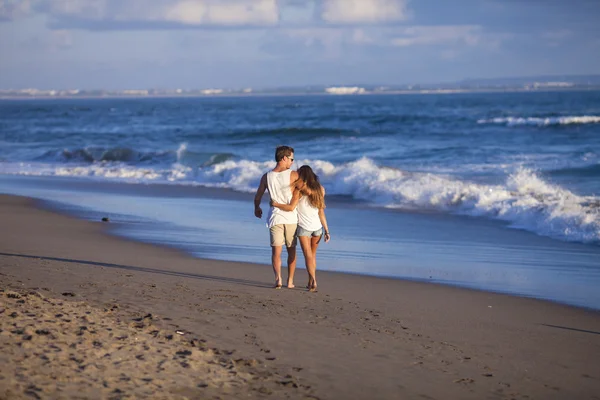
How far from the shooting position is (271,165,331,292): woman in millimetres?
7762

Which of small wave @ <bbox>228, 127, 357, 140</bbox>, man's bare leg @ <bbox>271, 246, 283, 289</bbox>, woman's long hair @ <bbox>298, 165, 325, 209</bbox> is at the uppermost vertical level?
small wave @ <bbox>228, 127, 357, 140</bbox>

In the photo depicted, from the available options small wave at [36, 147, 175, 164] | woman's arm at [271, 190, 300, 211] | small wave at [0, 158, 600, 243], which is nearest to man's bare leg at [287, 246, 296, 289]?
woman's arm at [271, 190, 300, 211]

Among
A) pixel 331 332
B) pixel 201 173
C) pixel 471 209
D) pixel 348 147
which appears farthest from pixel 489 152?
pixel 331 332

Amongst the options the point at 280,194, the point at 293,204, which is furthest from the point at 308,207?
the point at 280,194

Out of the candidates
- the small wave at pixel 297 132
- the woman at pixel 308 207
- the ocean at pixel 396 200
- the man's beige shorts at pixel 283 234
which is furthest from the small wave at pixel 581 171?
the small wave at pixel 297 132

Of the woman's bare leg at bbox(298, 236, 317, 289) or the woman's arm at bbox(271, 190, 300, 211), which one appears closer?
the woman's arm at bbox(271, 190, 300, 211)

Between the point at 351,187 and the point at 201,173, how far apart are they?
21.2ft

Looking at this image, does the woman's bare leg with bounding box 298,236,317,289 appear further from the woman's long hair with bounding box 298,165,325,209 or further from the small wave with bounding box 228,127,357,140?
the small wave with bounding box 228,127,357,140

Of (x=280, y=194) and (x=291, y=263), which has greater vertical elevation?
(x=280, y=194)

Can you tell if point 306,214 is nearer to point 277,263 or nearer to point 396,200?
point 277,263

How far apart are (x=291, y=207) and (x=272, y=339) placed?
2203mm

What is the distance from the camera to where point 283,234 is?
7.91 meters

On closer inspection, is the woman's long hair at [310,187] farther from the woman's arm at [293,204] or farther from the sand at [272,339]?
the sand at [272,339]

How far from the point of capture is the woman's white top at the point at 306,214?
310 inches
